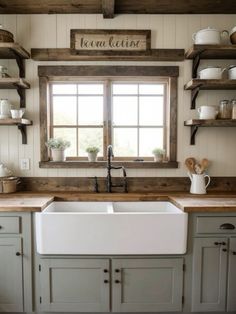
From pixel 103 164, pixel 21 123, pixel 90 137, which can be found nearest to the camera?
pixel 21 123

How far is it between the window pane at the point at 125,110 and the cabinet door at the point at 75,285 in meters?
1.33

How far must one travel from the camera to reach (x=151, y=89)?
2596 millimetres

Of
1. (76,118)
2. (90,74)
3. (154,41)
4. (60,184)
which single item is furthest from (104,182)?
(154,41)

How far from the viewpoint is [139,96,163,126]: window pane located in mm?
2604

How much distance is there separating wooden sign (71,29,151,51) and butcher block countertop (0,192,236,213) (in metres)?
1.36

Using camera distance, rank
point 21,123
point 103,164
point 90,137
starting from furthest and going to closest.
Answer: point 90,137
point 103,164
point 21,123

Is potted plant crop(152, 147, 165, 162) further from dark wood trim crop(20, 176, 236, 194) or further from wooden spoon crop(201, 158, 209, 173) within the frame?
wooden spoon crop(201, 158, 209, 173)

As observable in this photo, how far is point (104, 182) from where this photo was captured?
253 centimetres

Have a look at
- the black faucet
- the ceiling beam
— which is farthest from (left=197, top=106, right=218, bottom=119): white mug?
the ceiling beam

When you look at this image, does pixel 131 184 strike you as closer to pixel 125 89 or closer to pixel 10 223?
pixel 125 89

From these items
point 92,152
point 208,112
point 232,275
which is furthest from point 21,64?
point 232,275

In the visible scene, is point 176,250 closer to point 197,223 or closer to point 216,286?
point 197,223

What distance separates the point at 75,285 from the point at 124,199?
788mm

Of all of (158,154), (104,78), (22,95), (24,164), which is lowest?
(24,164)
